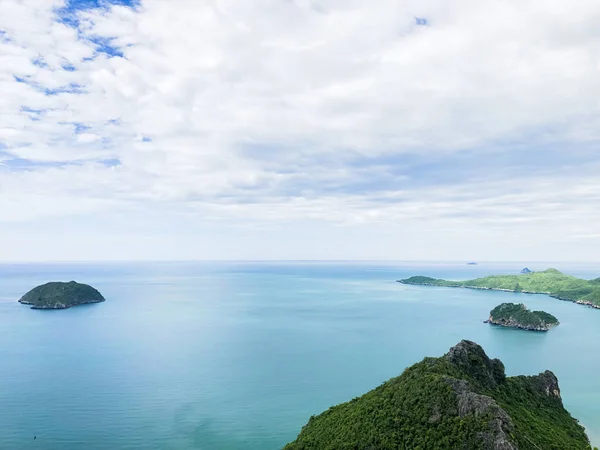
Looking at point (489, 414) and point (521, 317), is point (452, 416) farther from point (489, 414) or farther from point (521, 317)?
point (521, 317)

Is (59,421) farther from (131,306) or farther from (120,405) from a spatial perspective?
(131,306)

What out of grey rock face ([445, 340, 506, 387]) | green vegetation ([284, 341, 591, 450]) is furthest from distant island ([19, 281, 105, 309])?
grey rock face ([445, 340, 506, 387])

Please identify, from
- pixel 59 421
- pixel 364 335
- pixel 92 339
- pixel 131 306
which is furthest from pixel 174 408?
pixel 131 306

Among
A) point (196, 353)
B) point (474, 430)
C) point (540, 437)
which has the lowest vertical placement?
point (196, 353)

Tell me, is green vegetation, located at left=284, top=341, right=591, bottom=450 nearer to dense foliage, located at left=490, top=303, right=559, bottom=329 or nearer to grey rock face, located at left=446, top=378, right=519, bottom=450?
grey rock face, located at left=446, top=378, right=519, bottom=450

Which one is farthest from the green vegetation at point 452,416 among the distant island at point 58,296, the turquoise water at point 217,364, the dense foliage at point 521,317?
the distant island at point 58,296

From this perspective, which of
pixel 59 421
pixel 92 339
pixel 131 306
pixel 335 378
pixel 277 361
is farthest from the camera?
pixel 131 306

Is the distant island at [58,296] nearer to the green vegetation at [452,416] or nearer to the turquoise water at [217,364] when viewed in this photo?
the turquoise water at [217,364]
